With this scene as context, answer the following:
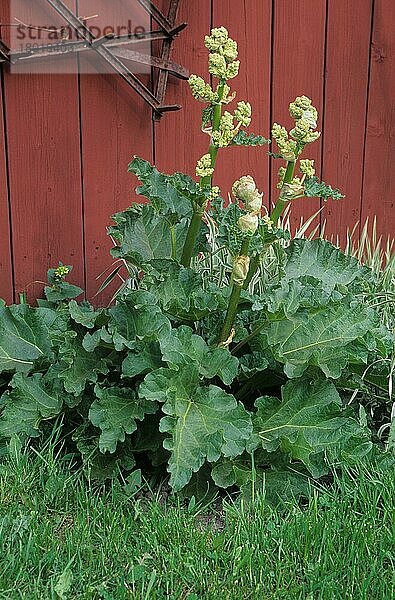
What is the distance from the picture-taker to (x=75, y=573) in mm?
1874

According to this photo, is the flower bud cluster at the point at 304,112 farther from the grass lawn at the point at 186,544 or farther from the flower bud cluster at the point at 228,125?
the grass lawn at the point at 186,544

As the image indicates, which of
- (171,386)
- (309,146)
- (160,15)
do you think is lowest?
(171,386)

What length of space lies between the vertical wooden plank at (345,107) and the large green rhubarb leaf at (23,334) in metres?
1.62

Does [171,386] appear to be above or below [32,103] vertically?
below

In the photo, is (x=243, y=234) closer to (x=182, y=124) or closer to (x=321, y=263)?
(x=321, y=263)

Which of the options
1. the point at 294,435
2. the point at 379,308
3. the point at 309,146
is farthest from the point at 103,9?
the point at 294,435

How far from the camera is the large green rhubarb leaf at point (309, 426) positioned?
7.34ft

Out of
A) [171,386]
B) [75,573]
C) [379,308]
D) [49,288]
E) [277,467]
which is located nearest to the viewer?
[75,573]

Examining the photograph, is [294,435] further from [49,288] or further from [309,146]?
[309,146]

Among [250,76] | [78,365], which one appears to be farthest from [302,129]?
[250,76]

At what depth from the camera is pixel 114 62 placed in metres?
2.99

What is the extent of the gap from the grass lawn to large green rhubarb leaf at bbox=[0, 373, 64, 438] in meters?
0.11

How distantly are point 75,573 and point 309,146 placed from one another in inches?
90.6

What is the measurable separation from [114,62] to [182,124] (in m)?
0.41
